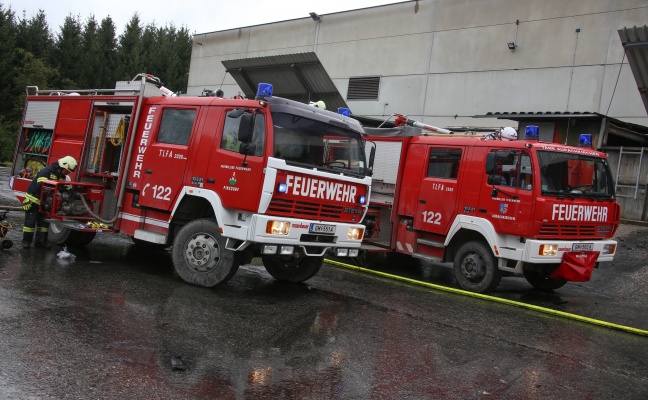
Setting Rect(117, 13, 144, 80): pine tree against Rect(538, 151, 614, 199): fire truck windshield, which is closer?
Rect(538, 151, 614, 199): fire truck windshield

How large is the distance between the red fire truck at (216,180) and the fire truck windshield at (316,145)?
15mm

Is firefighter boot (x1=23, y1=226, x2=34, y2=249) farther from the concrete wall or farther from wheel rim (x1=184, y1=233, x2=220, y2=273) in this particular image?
the concrete wall

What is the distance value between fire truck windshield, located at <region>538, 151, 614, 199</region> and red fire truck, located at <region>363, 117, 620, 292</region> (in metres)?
0.02

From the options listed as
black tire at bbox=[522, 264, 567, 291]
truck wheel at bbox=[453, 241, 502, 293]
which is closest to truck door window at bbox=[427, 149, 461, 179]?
truck wheel at bbox=[453, 241, 502, 293]

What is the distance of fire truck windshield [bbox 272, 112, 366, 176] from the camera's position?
6.95 metres

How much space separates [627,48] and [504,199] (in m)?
5.12

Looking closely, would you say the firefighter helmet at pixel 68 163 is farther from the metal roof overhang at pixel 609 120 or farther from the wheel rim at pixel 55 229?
the metal roof overhang at pixel 609 120

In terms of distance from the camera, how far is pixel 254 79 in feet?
72.4

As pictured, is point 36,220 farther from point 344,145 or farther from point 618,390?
point 618,390

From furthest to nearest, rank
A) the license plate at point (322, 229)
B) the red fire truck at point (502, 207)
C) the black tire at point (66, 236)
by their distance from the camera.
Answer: the black tire at point (66, 236), the red fire truck at point (502, 207), the license plate at point (322, 229)

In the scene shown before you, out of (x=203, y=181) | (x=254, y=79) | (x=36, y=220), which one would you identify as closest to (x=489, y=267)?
(x=203, y=181)

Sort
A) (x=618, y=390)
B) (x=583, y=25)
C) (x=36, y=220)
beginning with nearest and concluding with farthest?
1. (x=618, y=390)
2. (x=36, y=220)
3. (x=583, y=25)

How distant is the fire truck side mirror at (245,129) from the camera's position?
672 centimetres

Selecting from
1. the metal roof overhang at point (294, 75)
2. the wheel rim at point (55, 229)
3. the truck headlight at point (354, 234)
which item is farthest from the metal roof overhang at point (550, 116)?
the wheel rim at point (55, 229)
